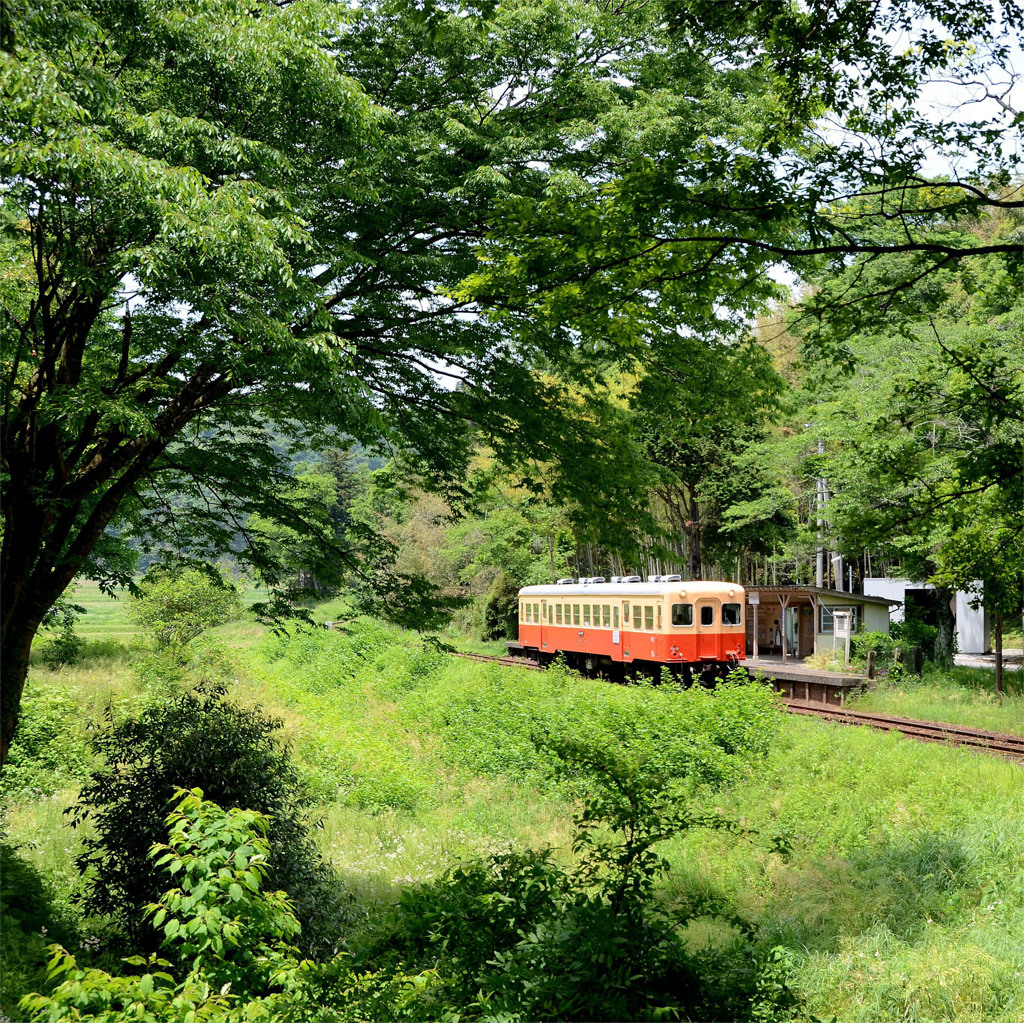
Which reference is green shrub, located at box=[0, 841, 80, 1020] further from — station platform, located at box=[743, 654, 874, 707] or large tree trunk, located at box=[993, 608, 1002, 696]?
large tree trunk, located at box=[993, 608, 1002, 696]

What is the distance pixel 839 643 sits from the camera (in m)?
22.9

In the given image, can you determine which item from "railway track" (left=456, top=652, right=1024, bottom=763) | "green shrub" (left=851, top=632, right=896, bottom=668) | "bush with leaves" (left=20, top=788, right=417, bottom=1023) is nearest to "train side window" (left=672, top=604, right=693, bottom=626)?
"railway track" (left=456, top=652, right=1024, bottom=763)

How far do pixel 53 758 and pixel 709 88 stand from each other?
47.7 ft

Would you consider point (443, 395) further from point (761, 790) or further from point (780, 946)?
point (761, 790)

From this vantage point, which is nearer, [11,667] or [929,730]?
[11,667]

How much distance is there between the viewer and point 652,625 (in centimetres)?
2045

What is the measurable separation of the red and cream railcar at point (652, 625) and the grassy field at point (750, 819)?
1569mm

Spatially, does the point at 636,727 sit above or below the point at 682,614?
below

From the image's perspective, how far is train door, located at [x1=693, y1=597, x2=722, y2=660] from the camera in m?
20.0

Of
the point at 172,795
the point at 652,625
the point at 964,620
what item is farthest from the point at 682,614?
the point at 964,620

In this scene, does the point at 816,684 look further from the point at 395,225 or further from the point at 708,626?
the point at 395,225

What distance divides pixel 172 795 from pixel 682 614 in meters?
14.0

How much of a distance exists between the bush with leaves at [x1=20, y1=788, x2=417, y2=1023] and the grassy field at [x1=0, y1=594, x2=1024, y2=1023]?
1737mm

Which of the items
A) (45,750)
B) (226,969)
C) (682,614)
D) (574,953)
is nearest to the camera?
(226,969)
